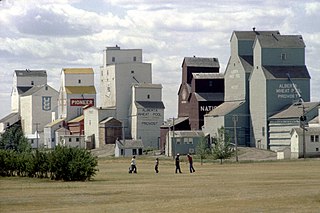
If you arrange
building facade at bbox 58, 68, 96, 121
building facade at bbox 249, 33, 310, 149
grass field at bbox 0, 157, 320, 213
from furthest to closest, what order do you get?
building facade at bbox 58, 68, 96, 121 → building facade at bbox 249, 33, 310, 149 → grass field at bbox 0, 157, 320, 213

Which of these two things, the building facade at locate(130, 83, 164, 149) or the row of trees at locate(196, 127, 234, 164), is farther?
the building facade at locate(130, 83, 164, 149)

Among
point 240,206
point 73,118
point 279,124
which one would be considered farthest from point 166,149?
point 240,206

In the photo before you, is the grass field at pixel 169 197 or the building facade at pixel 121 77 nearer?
the grass field at pixel 169 197

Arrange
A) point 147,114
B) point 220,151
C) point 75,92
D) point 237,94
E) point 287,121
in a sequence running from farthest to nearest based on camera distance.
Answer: point 75,92, point 147,114, point 237,94, point 287,121, point 220,151

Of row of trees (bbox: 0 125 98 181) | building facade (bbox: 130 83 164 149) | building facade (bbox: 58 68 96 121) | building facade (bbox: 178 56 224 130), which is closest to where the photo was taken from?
row of trees (bbox: 0 125 98 181)

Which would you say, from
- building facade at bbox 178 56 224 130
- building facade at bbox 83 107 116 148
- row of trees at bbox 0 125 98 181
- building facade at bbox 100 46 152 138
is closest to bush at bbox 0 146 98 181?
row of trees at bbox 0 125 98 181

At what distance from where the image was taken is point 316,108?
129625mm

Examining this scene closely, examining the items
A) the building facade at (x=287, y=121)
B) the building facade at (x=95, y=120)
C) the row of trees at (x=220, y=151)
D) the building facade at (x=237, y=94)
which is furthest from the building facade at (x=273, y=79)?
the building facade at (x=95, y=120)

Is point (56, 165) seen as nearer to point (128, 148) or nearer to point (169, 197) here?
point (169, 197)

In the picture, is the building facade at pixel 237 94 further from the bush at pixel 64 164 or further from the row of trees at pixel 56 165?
the bush at pixel 64 164

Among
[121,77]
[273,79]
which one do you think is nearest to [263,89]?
[273,79]

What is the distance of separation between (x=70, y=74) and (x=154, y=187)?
143256 mm

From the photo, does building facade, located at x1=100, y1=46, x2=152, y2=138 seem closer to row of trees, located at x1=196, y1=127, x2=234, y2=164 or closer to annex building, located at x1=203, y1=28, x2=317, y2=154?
annex building, located at x1=203, y1=28, x2=317, y2=154

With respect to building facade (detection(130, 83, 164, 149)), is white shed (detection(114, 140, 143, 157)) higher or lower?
lower
